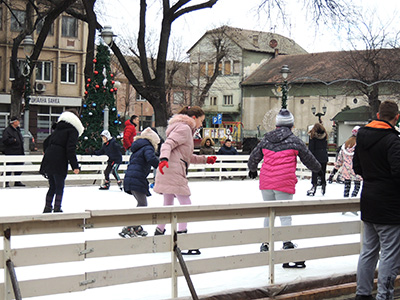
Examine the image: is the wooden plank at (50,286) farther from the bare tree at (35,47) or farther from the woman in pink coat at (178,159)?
the bare tree at (35,47)

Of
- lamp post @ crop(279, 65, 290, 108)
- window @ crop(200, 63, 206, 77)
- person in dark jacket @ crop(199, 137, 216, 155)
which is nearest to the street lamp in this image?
person in dark jacket @ crop(199, 137, 216, 155)

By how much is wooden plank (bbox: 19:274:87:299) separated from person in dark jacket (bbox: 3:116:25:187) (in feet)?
39.7

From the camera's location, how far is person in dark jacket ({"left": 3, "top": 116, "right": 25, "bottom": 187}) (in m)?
16.8

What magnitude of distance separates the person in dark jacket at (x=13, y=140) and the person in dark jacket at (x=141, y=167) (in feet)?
28.6

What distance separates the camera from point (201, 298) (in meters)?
5.62

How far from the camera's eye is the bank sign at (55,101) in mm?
47075

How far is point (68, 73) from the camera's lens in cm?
4944

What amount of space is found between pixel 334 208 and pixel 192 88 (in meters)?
56.6

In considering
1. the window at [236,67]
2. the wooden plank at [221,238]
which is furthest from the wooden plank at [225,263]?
the window at [236,67]

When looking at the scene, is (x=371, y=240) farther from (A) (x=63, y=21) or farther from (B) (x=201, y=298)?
(A) (x=63, y=21)

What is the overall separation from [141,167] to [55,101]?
40.8 meters

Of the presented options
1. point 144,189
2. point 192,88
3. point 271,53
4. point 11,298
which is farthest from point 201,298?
point 271,53

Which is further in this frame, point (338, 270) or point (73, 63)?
point (73, 63)

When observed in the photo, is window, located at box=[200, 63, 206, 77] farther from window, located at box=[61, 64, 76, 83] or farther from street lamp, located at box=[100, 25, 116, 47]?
street lamp, located at box=[100, 25, 116, 47]
